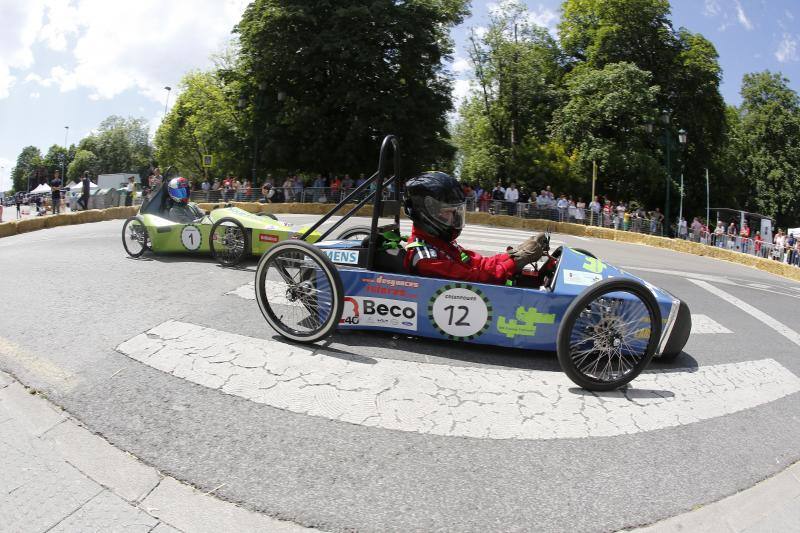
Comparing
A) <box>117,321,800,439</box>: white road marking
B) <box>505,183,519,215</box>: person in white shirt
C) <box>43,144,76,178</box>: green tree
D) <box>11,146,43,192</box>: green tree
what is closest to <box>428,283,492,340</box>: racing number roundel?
<box>117,321,800,439</box>: white road marking

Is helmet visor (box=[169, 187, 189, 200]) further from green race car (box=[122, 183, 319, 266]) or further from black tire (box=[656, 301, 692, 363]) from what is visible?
black tire (box=[656, 301, 692, 363])

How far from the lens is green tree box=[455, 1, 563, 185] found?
115 feet

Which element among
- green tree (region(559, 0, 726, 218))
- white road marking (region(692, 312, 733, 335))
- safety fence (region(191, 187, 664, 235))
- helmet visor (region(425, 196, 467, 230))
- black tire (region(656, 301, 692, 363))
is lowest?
white road marking (region(692, 312, 733, 335))

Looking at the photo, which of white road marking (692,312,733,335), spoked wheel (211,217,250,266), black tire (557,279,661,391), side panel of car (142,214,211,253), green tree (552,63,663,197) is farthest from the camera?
green tree (552,63,663,197)

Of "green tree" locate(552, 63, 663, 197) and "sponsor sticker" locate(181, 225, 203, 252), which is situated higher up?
"green tree" locate(552, 63, 663, 197)

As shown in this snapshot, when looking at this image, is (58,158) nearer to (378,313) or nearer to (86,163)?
(86,163)

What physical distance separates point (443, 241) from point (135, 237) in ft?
22.6

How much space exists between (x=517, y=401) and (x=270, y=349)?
2.14 metres

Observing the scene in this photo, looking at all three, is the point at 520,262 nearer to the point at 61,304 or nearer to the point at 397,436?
the point at 397,436

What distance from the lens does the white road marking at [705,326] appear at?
254 inches

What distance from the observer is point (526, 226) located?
81.0ft

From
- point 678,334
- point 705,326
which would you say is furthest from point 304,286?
point 705,326

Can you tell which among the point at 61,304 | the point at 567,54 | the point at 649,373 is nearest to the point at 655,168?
the point at 567,54

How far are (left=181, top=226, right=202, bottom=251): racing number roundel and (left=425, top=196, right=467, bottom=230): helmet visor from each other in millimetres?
5665
